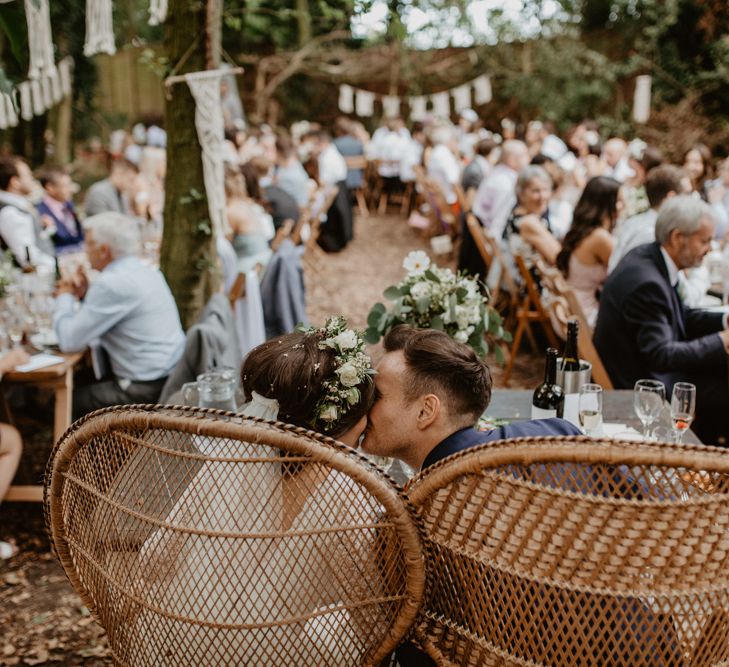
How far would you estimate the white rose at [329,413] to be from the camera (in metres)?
1.54

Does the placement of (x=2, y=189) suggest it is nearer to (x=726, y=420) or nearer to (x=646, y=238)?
(x=646, y=238)

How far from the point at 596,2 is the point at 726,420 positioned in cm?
1348

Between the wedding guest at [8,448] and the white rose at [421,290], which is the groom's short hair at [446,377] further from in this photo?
the wedding guest at [8,448]

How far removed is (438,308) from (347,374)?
100 cm

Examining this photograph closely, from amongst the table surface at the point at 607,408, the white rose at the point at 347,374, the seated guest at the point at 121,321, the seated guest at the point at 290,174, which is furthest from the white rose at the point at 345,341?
the seated guest at the point at 290,174

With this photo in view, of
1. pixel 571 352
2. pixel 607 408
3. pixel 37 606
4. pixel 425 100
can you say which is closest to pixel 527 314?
pixel 607 408

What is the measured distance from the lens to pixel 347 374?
1.56 metres

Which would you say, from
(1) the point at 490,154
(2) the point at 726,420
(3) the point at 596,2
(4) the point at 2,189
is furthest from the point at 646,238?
(3) the point at 596,2

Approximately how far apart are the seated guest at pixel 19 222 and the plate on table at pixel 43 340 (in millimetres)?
1163

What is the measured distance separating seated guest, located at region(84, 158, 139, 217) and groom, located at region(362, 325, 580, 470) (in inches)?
211

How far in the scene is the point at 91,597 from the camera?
147cm

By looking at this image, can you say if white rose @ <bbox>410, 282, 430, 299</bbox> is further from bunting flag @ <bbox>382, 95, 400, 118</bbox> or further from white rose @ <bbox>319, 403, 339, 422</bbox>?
bunting flag @ <bbox>382, 95, 400, 118</bbox>

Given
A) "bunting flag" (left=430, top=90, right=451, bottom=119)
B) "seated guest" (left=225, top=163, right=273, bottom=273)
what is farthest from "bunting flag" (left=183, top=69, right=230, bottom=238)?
"bunting flag" (left=430, top=90, right=451, bottom=119)

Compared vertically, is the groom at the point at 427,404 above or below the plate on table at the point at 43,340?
above
